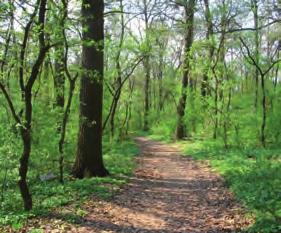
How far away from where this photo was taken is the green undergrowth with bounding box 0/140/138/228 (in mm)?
7423

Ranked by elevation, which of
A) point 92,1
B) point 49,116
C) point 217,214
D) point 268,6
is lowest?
point 217,214

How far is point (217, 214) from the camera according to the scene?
764 cm

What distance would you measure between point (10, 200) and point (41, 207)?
1.06m

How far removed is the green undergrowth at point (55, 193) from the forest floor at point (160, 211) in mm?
271

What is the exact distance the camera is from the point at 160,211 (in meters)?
8.07

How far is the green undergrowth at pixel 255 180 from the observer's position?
653 cm

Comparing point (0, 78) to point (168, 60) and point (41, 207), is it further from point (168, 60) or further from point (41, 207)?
point (168, 60)

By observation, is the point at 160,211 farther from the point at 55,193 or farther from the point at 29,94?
the point at 29,94

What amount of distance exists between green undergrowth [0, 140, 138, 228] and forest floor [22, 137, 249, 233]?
271 mm

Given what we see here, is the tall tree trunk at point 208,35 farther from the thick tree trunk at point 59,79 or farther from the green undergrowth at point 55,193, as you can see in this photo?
the green undergrowth at point 55,193

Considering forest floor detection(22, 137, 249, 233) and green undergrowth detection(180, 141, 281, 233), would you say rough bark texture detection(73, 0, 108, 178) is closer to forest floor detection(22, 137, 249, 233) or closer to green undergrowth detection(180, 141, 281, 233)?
forest floor detection(22, 137, 249, 233)

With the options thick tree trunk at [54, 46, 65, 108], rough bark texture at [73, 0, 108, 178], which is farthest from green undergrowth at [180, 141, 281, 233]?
thick tree trunk at [54, 46, 65, 108]

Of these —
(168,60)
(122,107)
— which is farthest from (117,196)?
(168,60)

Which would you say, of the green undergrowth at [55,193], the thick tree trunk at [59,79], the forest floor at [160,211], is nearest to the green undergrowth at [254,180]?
the forest floor at [160,211]
